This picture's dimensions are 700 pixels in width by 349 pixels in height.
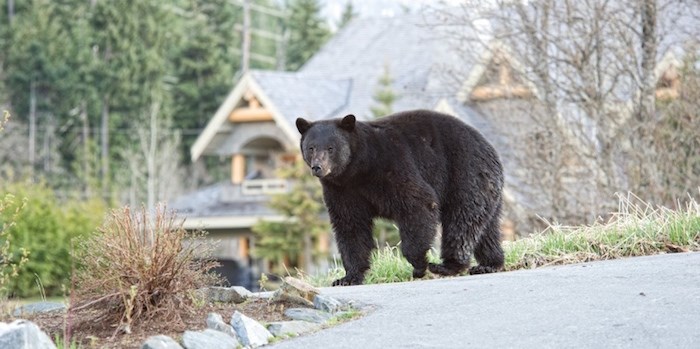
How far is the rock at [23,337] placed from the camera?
6.11 metres

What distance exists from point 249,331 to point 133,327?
763 millimetres

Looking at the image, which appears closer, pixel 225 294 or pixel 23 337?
pixel 23 337

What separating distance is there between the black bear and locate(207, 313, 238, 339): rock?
2.01m

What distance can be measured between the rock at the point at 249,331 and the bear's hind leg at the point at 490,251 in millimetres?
3282

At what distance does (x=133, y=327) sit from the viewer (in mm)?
7074

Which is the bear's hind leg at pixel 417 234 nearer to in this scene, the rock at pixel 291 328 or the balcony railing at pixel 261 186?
the rock at pixel 291 328

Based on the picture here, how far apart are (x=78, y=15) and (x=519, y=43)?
126 feet

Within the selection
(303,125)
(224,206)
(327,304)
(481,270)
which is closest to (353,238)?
(303,125)

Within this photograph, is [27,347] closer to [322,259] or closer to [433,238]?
[433,238]

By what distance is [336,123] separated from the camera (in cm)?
923

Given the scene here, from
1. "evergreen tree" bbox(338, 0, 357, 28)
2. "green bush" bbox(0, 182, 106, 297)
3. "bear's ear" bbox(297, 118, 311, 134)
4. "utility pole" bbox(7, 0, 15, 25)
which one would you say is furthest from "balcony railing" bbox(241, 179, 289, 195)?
"evergreen tree" bbox(338, 0, 357, 28)

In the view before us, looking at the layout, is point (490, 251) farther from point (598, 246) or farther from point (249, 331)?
point (249, 331)

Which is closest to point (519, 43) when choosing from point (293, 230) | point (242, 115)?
point (293, 230)

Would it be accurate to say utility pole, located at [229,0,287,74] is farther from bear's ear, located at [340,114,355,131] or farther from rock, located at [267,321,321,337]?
rock, located at [267,321,321,337]
